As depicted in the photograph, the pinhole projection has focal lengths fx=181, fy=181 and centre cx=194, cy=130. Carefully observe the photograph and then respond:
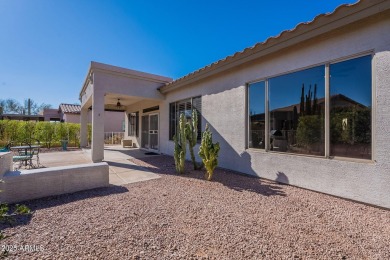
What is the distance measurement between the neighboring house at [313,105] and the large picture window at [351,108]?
2cm

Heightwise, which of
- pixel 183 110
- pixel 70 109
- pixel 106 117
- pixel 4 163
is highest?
pixel 70 109

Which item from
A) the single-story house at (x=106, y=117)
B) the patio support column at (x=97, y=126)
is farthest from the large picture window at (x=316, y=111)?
the single-story house at (x=106, y=117)

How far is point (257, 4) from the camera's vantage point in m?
8.02

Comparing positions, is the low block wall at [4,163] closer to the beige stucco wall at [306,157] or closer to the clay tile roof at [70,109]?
the beige stucco wall at [306,157]

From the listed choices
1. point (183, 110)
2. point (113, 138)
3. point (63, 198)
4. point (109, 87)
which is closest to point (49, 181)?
point (63, 198)

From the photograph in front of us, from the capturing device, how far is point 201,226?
3.08 meters

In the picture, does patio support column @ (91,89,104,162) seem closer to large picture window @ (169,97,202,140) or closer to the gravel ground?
large picture window @ (169,97,202,140)

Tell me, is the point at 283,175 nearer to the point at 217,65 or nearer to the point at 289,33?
the point at 289,33

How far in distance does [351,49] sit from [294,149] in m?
2.70

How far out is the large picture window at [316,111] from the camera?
402 centimetres

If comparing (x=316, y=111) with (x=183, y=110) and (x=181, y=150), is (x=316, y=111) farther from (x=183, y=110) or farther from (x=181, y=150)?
(x=183, y=110)

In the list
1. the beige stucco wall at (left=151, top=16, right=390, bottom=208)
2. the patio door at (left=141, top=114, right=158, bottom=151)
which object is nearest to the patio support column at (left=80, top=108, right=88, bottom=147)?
the patio door at (left=141, top=114, right=158, bottom=151)

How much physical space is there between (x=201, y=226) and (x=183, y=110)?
7020mm

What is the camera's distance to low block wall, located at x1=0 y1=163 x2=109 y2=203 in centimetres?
398
